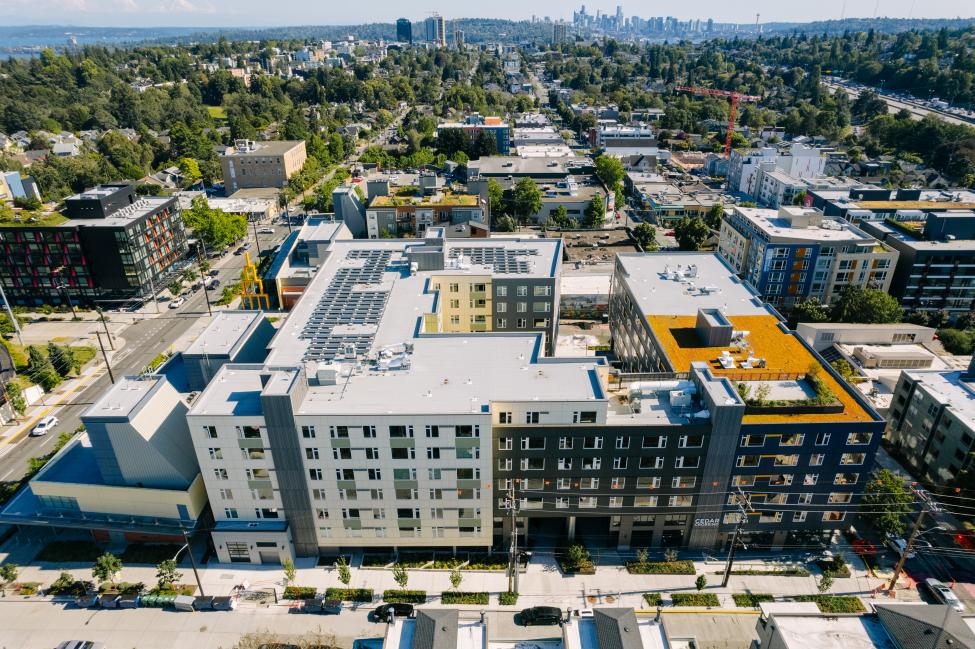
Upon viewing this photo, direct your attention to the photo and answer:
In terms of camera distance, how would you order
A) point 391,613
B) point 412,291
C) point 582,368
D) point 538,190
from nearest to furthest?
1. point 391,613
2. point 582,368
3. point 412,291
4. point 538,190

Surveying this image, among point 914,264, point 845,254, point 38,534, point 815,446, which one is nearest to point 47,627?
point 38,534

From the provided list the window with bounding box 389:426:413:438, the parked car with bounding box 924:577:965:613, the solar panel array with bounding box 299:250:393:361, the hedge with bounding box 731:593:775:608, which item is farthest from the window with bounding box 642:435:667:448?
the solar panel array with bounding box 299:250:393:361

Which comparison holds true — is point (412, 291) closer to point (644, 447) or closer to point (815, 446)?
point (644, 447)

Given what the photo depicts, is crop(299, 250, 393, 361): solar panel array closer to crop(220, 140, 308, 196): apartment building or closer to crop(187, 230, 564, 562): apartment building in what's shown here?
crop(187, 230, 564, 562): apartment building

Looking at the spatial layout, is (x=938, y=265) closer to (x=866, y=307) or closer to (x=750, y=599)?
(x=866, y=307)

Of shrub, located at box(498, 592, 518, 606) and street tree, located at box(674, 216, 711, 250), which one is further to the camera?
street tree, located at box(674, 216, 711, 250)

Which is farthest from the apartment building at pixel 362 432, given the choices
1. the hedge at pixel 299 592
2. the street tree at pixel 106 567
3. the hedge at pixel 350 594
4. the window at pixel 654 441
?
the street tree at pixel 106 567

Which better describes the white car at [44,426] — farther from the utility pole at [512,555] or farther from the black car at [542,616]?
the black car at [542,616]
